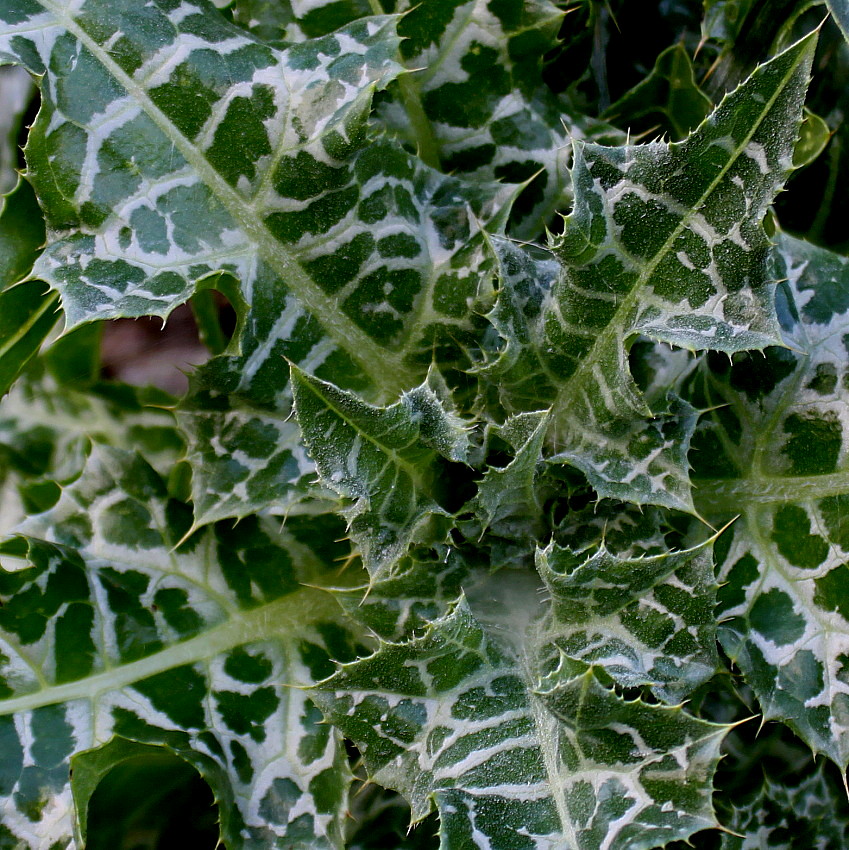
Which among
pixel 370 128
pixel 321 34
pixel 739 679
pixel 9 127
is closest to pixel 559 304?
pixel 370 128

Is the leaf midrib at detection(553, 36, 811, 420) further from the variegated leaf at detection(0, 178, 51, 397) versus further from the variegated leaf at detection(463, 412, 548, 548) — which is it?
the variegated leaf at detection(0, 178, 51, 397)

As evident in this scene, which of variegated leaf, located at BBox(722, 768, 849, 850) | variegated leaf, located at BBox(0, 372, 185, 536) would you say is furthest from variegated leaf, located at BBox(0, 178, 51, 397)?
variegated leaf, located at BBox(722, 768, 849, 850)

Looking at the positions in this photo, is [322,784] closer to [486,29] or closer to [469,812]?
[469,812]

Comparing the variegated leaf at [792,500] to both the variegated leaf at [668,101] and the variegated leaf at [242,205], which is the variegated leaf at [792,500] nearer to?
the variegated leaf at [668,101]

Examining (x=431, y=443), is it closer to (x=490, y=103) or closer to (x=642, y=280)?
(x=642, y=280)

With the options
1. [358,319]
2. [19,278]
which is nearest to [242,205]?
[358,319]

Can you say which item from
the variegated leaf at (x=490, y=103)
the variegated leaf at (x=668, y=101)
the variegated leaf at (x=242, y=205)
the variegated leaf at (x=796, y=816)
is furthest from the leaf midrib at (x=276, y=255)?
the variegated leaf at (x=796, y=816)
